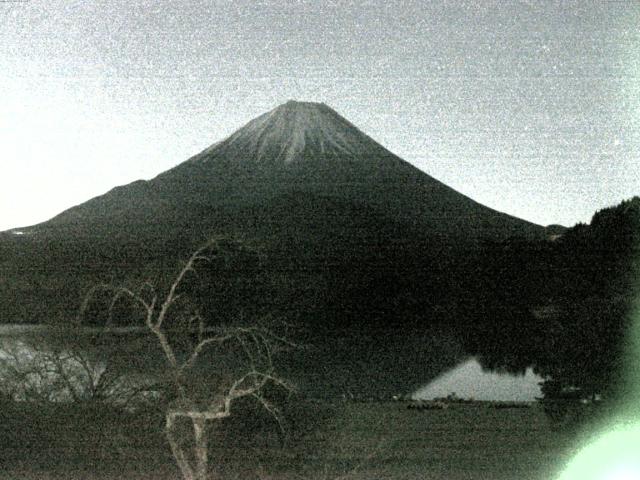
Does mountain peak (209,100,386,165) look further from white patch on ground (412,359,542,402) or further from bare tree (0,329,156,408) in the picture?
bare tree (0,329,156,408)

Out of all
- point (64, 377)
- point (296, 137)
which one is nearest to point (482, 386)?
point (64, 377)

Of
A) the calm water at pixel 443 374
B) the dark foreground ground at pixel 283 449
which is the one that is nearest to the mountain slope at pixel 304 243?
the calm water at pixel 443 374

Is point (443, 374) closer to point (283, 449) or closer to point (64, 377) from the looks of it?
point (283, 449)

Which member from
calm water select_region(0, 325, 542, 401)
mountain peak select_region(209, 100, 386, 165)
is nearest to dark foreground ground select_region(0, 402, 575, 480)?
calm water select_region(0, 325, 542, 401)

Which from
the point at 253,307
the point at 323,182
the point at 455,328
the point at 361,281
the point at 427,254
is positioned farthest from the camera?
the point at 323,182

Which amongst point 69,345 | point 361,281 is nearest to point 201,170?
point 361,281

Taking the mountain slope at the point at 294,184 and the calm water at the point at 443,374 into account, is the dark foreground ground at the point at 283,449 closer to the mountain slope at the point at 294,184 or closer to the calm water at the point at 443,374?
the calm water at the point at 443,374

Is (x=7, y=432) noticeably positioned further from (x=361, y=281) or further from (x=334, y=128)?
(x=334, y=128)
